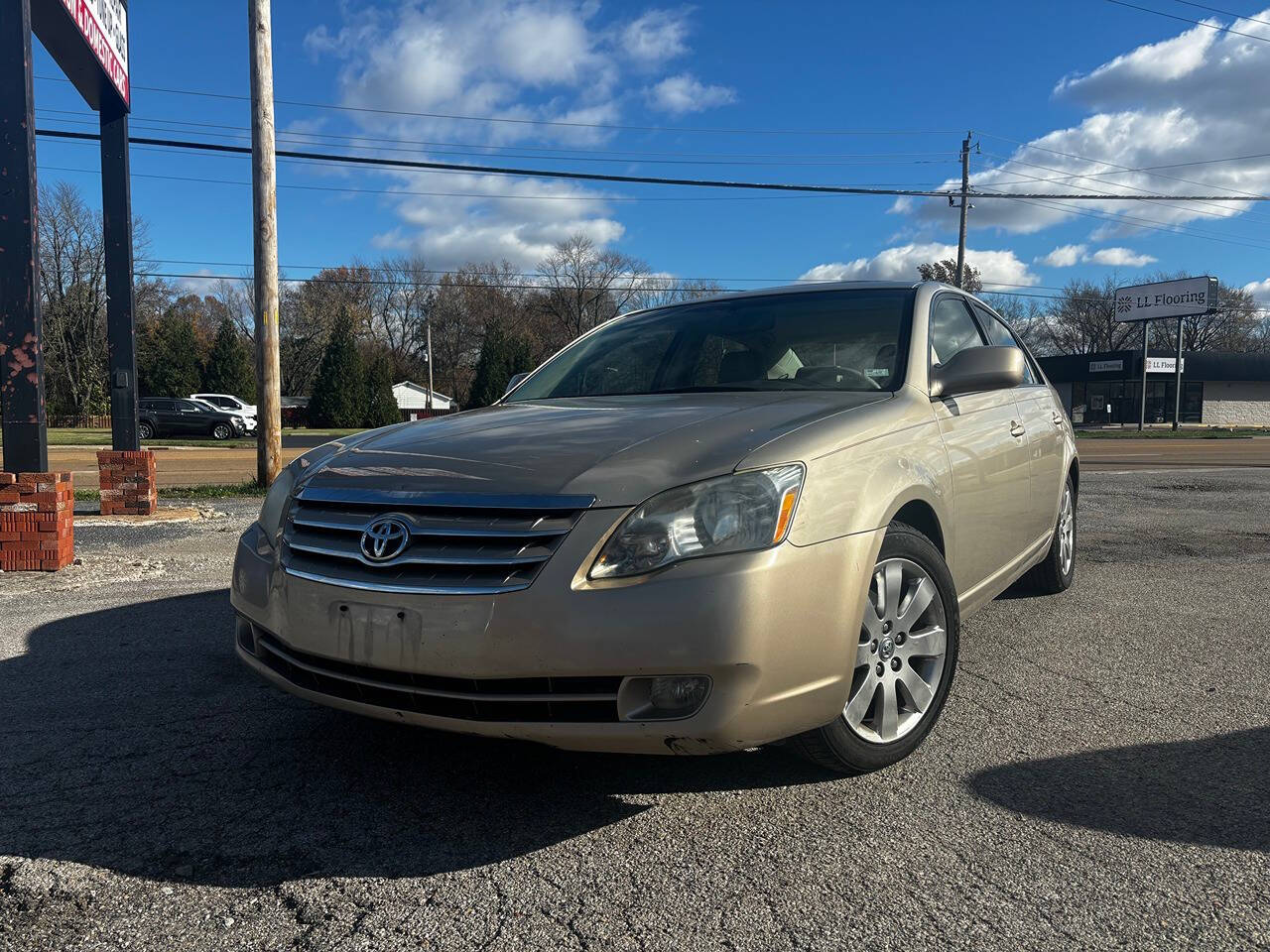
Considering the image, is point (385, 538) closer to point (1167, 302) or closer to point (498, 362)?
point (498, 362)

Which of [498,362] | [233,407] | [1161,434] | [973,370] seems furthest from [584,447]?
[498,362]

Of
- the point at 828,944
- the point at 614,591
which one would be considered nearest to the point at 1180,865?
the point at 828,944

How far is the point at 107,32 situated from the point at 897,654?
9.98 metres

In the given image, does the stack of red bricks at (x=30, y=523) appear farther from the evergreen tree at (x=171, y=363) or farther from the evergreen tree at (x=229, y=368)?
the evergreen tree at (x=171, y=363)

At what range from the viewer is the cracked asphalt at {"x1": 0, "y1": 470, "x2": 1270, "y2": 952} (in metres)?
2.06

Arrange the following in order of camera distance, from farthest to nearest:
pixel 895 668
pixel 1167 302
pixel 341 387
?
pixel 1167 302 → pixel 341 387 → pixel 895 668

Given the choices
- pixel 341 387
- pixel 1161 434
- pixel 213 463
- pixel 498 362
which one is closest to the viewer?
pixel 213 463

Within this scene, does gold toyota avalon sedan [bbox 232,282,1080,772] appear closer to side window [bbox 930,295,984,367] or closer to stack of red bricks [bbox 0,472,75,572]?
side window [bbox 930,295,984,367]

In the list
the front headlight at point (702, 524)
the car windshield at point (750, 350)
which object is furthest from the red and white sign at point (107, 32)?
the front headlight at point (702, 524)

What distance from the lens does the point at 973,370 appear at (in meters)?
3.54

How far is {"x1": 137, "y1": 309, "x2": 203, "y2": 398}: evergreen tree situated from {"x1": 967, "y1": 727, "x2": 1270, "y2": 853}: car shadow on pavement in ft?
193

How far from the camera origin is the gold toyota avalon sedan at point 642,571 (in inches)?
91.0

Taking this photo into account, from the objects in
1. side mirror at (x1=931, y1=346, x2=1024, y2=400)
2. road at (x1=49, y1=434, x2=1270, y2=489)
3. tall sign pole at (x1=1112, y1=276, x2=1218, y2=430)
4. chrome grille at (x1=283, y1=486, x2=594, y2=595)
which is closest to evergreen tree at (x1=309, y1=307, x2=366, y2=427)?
road at (x1=49, y1=434, x2=1270, y2=489)

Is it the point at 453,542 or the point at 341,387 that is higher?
the point at 341,387
